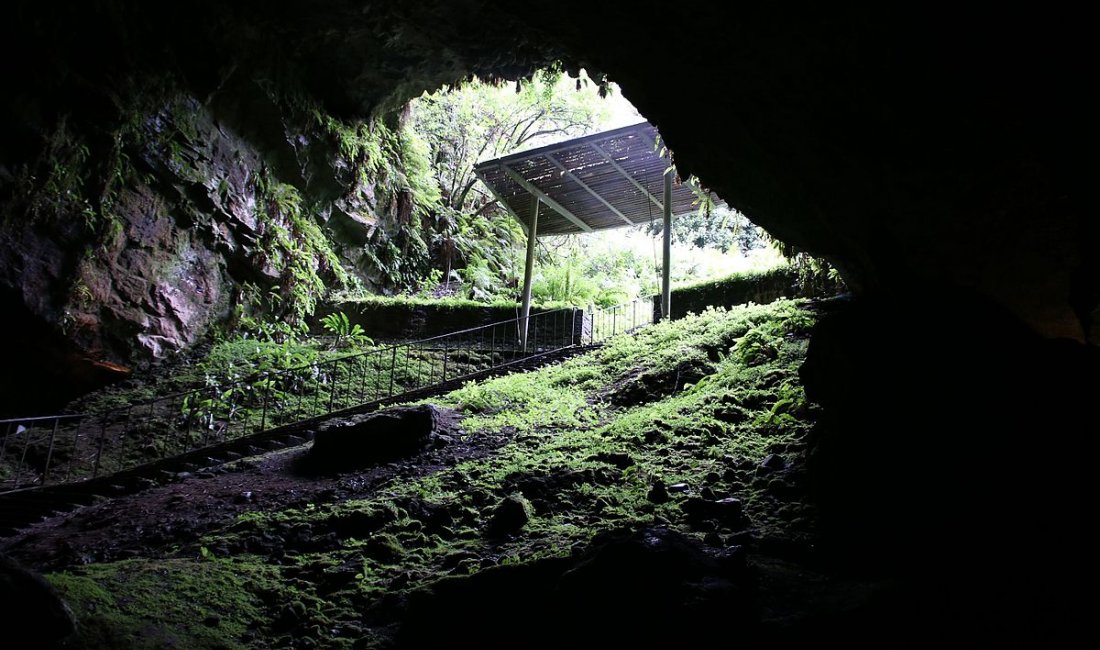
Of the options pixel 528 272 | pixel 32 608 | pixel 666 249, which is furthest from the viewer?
pixel 528 272

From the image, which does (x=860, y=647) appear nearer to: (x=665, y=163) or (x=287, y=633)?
(x=287, y=633)

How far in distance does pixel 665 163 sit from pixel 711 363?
5.04 metres

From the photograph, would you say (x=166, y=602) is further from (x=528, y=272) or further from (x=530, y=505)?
(x=528, y=272)

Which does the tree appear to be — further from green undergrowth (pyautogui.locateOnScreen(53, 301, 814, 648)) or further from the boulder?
the boulder

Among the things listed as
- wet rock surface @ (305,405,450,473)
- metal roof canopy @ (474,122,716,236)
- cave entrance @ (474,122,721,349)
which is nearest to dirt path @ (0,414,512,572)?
wet rock surface @ (305,405,450,473)

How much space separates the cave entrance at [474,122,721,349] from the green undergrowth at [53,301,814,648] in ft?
14.9

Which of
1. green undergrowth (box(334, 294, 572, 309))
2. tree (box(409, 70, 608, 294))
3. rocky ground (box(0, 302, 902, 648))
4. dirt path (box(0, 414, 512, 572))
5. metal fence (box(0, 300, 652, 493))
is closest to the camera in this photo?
rocky ground (box(0, 302, 902, 648))

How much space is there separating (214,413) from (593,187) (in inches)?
339

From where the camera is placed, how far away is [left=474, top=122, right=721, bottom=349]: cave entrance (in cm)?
1088

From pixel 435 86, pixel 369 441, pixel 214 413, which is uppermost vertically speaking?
pixel 435 86

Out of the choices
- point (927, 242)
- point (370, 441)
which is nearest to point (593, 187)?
point (370, 441)

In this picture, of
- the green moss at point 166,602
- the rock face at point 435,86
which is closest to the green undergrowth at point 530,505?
the green moss at point 166,602

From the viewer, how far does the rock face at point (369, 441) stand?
6480mm

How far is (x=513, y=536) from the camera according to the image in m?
4.26
